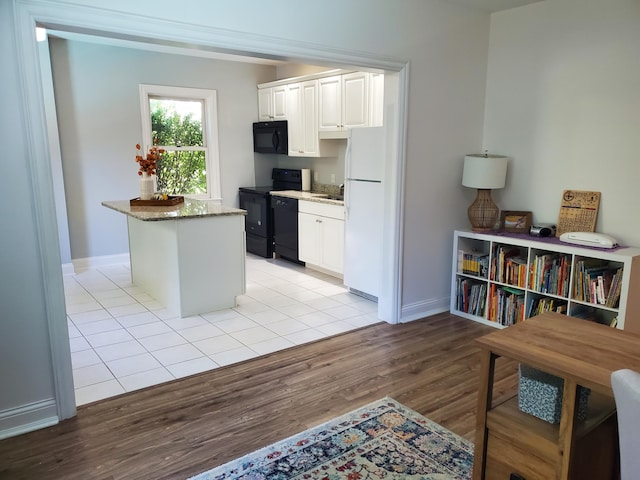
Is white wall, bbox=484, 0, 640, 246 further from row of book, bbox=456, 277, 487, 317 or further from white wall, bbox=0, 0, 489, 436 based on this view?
row of book, bbox=456, 277, 487, 317

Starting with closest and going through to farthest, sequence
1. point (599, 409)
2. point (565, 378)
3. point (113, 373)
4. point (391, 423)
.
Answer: point (565, 378) < point (599, 409) < point (391, 423) < point (113, 373)

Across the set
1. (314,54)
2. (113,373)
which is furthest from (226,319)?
(314,54)

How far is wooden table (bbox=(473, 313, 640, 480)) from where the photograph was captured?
4.92ft

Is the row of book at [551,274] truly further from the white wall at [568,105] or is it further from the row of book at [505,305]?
the white wall at [568,105]

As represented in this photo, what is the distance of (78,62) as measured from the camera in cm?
532

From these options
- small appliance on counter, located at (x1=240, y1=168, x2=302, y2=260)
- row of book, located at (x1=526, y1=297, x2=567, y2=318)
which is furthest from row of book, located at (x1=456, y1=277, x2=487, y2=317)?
small appliance on counter, located at (x1=240, y1=168, x2=302, y2=260)

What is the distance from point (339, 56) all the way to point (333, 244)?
2.29m

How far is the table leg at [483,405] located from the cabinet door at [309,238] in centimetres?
366

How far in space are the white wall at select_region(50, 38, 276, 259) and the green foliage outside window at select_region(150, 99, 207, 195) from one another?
0.31 meters

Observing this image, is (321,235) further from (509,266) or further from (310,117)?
(509,266)

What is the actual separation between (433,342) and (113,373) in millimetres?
2283

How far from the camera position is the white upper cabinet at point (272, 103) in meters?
6.15

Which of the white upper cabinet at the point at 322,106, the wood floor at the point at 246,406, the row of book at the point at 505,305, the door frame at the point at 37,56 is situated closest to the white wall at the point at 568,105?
the row of book at the point at 505,305

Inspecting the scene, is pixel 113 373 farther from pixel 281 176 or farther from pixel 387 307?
pixel 281 176
